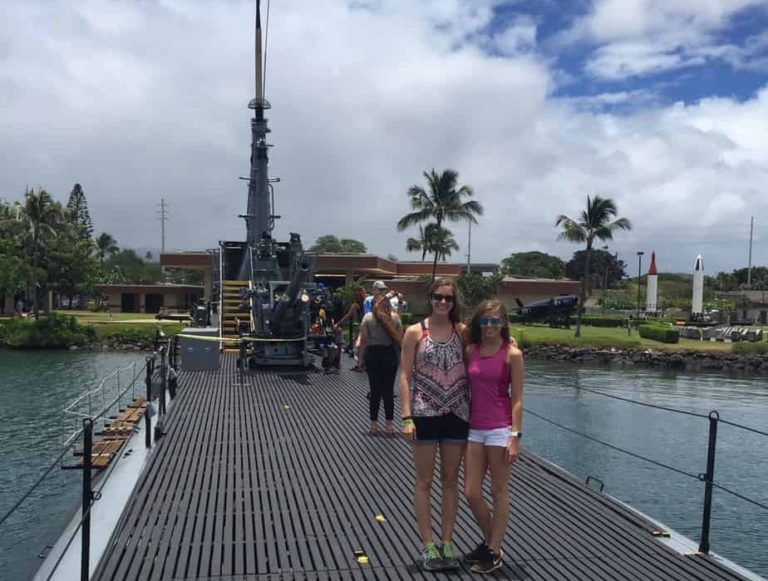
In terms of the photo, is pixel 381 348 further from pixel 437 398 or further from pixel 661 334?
pixel 661 334

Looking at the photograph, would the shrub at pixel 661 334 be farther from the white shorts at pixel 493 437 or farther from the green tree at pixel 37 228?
the white shorts at pixel 493 437

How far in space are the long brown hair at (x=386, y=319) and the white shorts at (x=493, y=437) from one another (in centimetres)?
Result: 374

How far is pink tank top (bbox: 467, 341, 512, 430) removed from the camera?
4.55 meters

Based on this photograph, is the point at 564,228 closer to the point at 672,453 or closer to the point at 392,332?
the point at 672,453

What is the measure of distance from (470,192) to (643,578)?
42.6m

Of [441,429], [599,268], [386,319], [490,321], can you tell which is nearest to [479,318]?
[490,321]

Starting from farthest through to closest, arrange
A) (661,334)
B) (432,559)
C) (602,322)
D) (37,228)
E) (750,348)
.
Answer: (602,322)
(37,228)
(661,334)
(750,348)
(432,559)

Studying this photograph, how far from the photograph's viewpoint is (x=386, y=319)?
8422 millimetres

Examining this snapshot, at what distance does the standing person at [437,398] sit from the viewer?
4605 mm

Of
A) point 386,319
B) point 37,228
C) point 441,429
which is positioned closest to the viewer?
point 441,429

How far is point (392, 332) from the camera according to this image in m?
8.38

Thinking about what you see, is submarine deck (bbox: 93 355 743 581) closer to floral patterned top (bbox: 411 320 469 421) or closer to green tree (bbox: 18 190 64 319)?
floral patterned top (bbox: 411 320 469 421)

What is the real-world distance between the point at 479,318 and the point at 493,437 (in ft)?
2.43

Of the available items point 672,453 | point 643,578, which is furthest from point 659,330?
point 643,578
